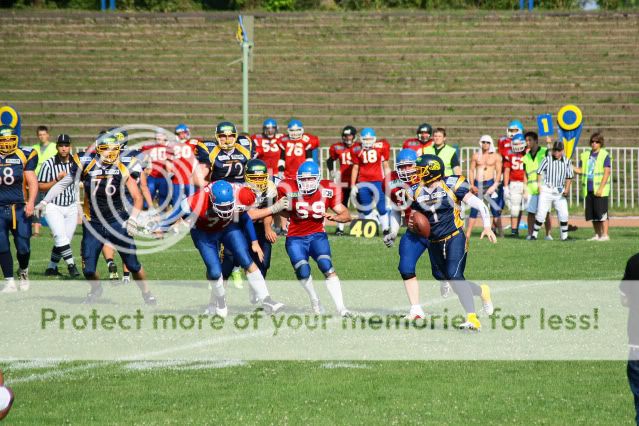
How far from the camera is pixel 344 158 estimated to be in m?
19.4

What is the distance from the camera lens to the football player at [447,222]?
9.73 m

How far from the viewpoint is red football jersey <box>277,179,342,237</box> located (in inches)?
418

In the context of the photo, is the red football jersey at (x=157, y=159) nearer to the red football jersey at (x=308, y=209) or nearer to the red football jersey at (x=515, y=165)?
the red football jersey at (x=515, y=165)

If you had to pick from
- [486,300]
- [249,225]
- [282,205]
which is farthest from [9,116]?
[486,300]

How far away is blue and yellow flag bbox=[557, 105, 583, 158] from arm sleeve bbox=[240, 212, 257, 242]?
10.7 metres

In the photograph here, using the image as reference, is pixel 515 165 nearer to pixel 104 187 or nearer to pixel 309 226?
pixel 309 226

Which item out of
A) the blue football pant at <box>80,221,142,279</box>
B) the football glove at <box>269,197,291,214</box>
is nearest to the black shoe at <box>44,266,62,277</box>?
the blue football pant at <box>80,221,142,279</box>

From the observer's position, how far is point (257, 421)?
21.7 feet

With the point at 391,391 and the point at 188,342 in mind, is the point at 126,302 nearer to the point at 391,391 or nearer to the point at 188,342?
the point at 188,342

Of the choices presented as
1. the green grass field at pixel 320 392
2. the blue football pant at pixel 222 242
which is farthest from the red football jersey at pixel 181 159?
the green grass field at pixel 320 392

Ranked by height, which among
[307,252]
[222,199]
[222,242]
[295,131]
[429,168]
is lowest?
[307,252]

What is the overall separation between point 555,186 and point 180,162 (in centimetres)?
744

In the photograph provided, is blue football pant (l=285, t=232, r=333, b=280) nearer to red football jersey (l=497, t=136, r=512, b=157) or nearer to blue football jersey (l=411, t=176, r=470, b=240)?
blue football jersey (l=411, t=176, r=470, b=240)

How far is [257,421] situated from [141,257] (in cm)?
998
